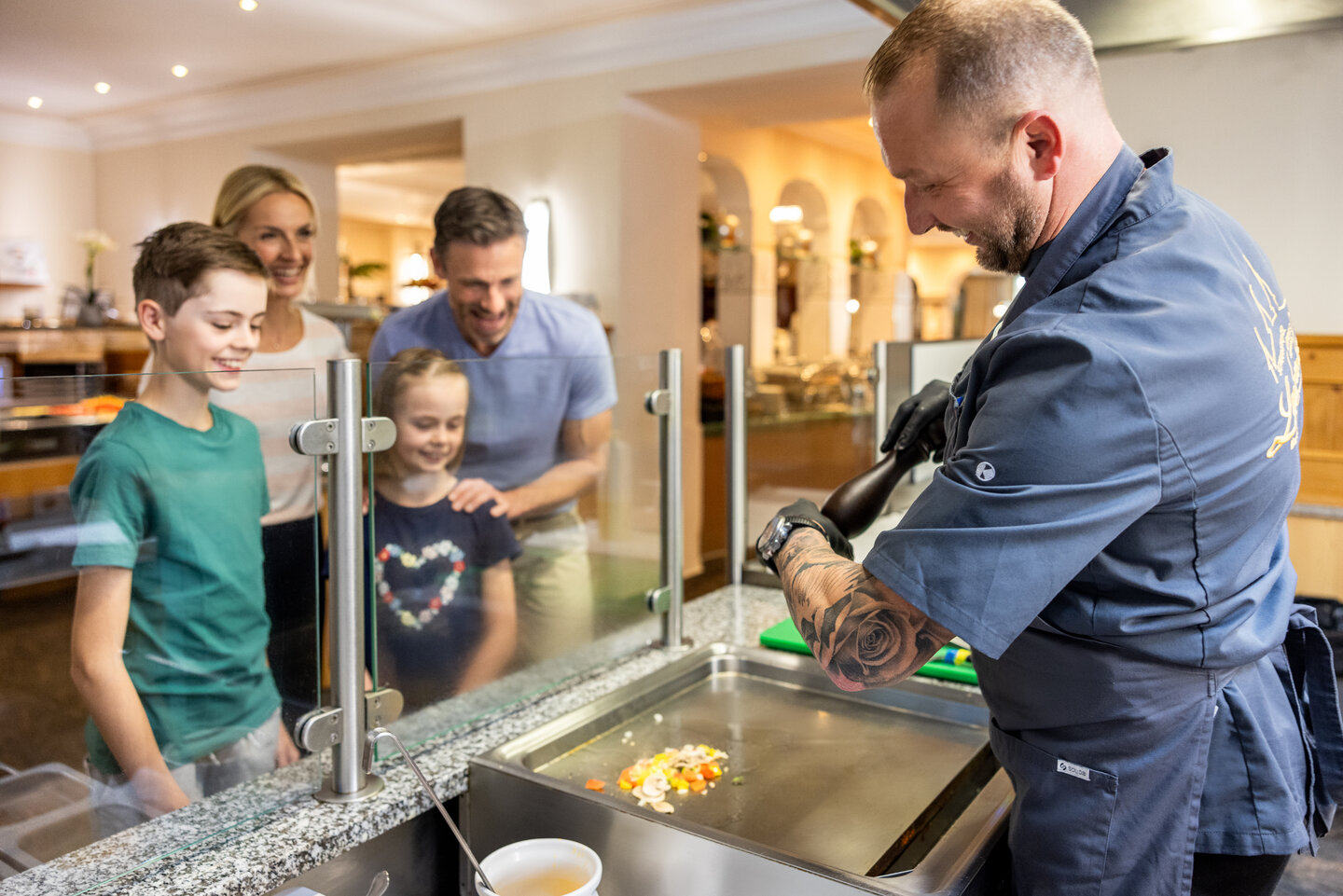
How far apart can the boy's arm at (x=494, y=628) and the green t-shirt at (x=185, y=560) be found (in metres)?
0.31

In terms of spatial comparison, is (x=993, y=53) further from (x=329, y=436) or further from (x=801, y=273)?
(x=801, y=273)

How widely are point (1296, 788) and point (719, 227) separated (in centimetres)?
608

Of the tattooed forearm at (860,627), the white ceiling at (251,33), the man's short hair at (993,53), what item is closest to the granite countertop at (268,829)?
the tattooed forearm at (860,627)

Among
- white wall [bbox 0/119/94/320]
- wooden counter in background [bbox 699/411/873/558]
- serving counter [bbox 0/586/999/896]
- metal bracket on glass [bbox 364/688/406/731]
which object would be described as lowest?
serving counter [bbox 0/586/999/896]

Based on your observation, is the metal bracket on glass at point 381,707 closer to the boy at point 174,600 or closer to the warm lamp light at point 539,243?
the boy at point 174,600

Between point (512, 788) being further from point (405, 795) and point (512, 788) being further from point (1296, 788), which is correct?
point (1296, 788)

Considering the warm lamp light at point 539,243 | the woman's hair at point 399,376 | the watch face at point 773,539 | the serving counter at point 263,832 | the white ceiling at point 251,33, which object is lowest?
the serving counter at point 263,832

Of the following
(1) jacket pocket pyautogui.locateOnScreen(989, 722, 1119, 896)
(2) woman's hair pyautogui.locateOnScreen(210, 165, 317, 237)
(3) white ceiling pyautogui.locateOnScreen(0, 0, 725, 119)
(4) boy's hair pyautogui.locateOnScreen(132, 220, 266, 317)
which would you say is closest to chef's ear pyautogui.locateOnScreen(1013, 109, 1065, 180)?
(1) jacket pocket pyautogui.locateOnScreen(989, 722, 1119, 896)

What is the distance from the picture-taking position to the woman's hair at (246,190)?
2.38 metres

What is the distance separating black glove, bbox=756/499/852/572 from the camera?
1.04m

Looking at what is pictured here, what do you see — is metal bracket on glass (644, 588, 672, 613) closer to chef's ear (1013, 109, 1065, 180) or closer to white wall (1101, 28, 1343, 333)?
chef's ear (1013, 109, 1065, 180)

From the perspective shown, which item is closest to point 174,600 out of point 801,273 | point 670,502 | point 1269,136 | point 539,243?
point 670,502

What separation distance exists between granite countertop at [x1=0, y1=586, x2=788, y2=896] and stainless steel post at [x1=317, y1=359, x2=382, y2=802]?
0.03 meters

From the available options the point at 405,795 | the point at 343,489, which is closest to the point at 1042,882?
the point at 405,795
